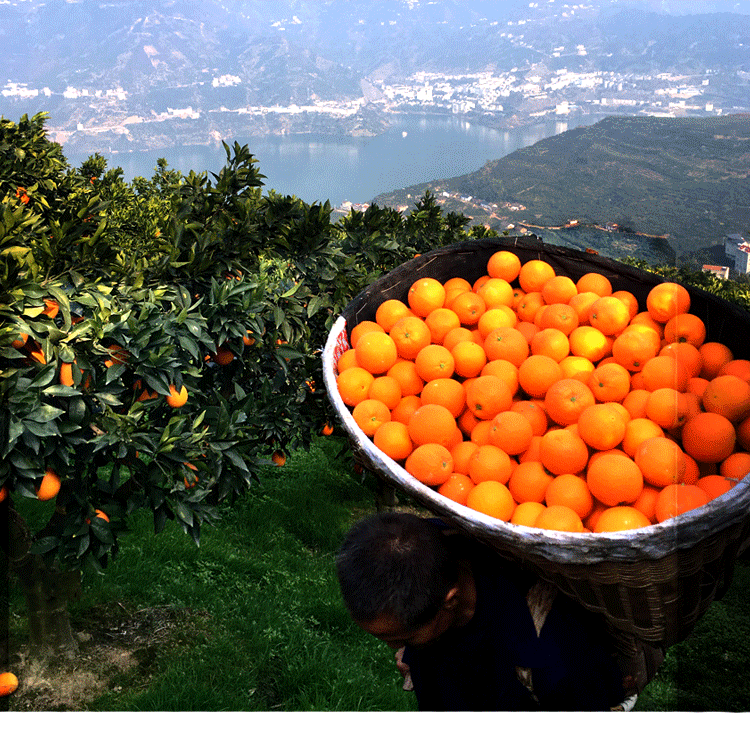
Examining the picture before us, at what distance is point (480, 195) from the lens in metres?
5.00

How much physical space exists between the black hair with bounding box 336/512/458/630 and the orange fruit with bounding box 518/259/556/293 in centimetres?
141

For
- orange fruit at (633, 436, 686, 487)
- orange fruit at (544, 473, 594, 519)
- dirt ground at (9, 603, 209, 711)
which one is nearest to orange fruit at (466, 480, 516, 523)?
orange fruit at (544, 473, 594, 519)

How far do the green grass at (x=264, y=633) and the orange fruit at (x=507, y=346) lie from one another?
154 centimetres

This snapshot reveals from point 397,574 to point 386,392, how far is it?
924mm

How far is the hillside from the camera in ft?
7.43

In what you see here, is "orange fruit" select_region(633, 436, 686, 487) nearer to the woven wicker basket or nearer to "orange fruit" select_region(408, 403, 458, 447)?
the woven wicker basket

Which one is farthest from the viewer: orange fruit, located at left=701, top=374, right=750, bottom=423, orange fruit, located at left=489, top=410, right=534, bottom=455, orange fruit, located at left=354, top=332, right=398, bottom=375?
orange fruit, located at left=354, top=332, right=398, bottom=375

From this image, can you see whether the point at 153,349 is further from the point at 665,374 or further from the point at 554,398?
the point at 665,374

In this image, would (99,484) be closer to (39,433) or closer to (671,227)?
(39,433)

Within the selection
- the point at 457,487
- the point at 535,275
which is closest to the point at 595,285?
the point at 535,275

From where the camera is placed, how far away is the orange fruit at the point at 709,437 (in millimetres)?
1567

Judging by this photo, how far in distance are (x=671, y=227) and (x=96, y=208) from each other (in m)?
2.29

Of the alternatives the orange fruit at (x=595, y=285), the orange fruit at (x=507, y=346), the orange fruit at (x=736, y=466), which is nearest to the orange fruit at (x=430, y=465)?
the orange fruit at (x=507, y=346)

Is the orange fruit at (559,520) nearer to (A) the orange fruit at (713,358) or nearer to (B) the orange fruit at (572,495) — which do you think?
(B) the orange fruit at (572,495)
